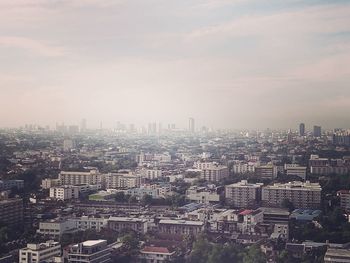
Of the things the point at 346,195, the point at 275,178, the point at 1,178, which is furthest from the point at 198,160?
the point at 1,178

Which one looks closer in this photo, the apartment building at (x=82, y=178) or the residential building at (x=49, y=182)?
the residential building at (x=49, y=182)

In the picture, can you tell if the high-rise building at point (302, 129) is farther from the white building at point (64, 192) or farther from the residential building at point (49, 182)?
the residential building at point (49, 182)

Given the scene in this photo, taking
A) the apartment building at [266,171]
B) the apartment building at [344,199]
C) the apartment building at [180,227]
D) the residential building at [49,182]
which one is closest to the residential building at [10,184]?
the residential building at [49,182]

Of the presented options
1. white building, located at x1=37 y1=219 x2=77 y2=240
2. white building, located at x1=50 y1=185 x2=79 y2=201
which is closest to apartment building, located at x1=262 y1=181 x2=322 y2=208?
white building, located at x1=50 y1=185 x2=79 y2=201

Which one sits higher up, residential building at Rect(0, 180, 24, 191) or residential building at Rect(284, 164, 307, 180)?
residential building at Rect(284, 164, 307, 180)

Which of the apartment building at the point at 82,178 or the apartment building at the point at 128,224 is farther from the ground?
the apartment building at the point at 82,178

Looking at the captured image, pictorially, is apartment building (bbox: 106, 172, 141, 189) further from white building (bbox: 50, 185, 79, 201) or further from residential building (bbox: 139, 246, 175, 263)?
residential building (bbox: 139, 246, 175, 263)

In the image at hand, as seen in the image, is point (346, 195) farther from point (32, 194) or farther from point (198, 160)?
point (32, 194)
